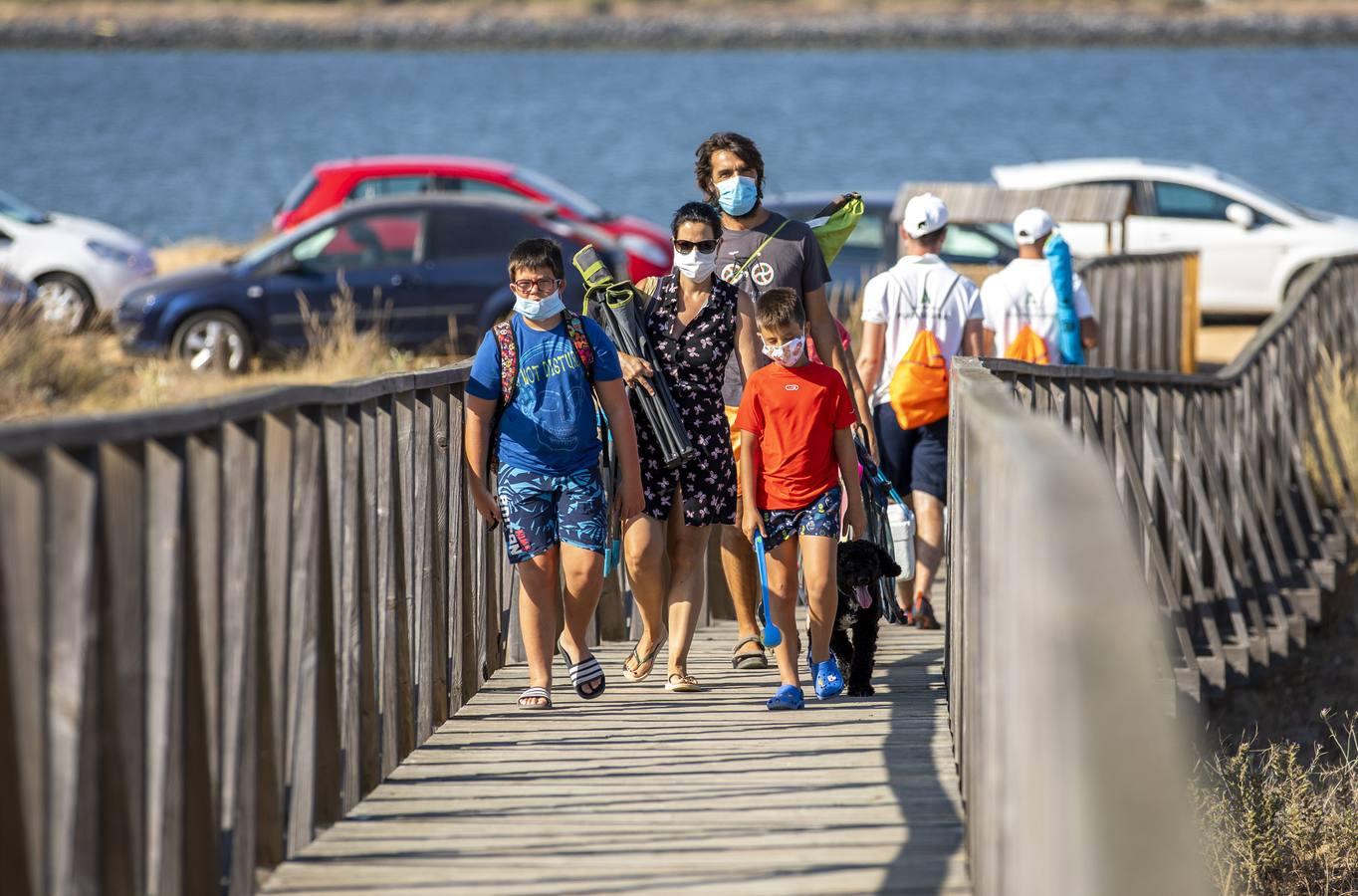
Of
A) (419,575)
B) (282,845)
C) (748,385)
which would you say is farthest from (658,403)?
(282,845)

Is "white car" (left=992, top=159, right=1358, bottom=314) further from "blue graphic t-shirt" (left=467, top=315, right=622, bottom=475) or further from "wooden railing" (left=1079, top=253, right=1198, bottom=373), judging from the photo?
"blue graphic t-shirt" (left=467, top=315, right=622, bottom=475)

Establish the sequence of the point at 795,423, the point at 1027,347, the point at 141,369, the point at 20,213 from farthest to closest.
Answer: the point at 20,213 < the point at 141,369 < the point at 1027,347 < the point at 795,423

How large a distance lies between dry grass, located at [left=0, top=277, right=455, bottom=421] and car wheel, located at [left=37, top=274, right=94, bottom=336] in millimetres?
705

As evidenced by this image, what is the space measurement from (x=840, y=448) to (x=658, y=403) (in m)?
0.60

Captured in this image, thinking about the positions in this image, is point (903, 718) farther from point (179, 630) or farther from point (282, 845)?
point (179, 630)

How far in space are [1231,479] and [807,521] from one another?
4.75m

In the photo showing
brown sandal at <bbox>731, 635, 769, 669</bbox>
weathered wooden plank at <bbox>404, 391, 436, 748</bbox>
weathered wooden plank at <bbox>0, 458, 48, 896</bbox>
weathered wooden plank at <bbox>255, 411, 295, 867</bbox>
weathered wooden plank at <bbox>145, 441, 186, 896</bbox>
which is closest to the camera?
weathered wooden plank at <bbox>0, 458, 48, 896</bbox>

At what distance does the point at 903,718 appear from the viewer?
19.7 feet

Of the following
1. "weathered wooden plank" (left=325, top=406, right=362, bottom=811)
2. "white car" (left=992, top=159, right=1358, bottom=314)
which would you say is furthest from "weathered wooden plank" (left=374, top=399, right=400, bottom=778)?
"white car" (left=992, top=159, right=1358, bottom=314)

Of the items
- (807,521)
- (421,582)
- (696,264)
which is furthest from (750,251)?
(421,582)

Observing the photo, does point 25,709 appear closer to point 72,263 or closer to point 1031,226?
point 1031,226

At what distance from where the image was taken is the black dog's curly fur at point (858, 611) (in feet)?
21.0

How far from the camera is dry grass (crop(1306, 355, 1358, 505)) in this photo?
1241 cm

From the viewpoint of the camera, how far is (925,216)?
757 cm
